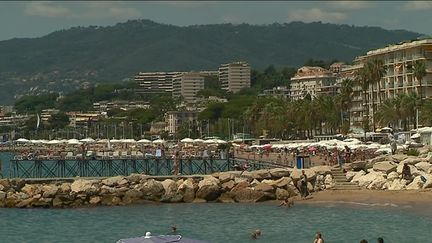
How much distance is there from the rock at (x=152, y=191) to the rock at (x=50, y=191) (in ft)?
16.0

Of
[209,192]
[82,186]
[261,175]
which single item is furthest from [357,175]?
[82,186]

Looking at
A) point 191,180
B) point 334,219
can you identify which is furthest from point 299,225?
point 191,180

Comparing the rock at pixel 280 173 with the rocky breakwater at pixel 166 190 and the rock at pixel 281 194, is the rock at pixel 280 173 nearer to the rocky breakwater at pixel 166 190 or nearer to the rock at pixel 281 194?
the rocky breakwater at pixel 166 190

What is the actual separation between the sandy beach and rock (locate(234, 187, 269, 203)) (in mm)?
2428

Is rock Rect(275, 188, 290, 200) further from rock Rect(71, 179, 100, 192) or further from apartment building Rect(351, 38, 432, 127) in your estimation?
apartment building Rect(351, 38, 432, 127)

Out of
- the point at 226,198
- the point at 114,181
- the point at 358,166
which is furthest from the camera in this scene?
the point at 358,166

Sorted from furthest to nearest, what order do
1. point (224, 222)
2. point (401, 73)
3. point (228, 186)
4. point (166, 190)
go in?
point (401, 73) → point (228, 186) → point (166, 190) → point (224, 222)

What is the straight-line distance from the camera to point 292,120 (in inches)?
4766

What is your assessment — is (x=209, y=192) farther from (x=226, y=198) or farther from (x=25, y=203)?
(x=25, y=203)

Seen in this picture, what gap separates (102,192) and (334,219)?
14814 millimetres

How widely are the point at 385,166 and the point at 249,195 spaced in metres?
8.45

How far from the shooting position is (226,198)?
1870 inches

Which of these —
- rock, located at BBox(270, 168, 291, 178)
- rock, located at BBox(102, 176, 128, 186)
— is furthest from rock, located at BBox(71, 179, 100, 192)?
rock, located at BBox(270, 168, 291, 178)

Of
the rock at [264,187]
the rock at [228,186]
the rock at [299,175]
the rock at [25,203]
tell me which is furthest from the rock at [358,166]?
the rock at [25,203]
